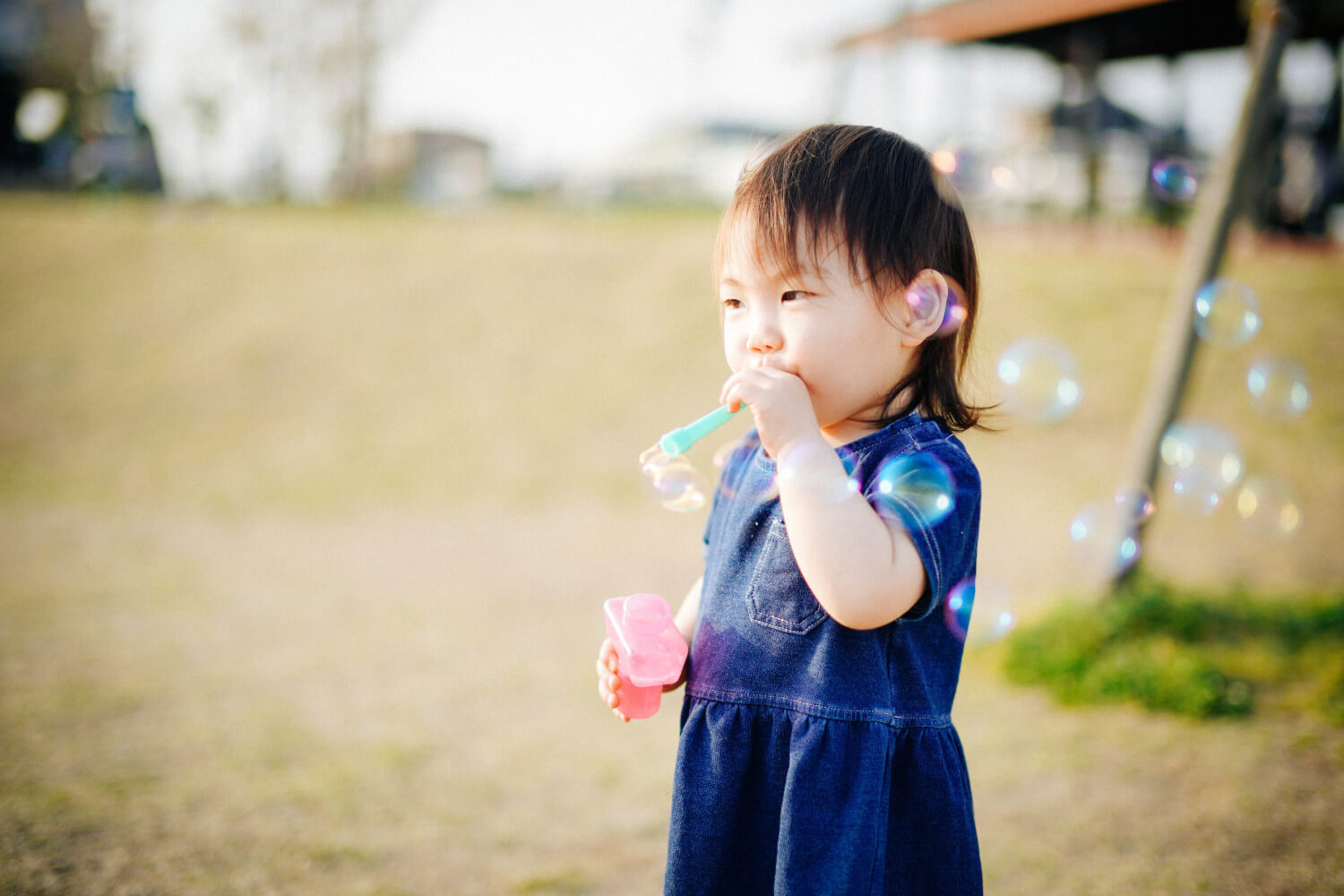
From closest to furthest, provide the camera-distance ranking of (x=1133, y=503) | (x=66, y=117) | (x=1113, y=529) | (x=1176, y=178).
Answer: (x=1176, y=178), (x=1133, y=503), (x=1113, y=529), (x=66, y=117)

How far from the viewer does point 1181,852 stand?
232 centimetres

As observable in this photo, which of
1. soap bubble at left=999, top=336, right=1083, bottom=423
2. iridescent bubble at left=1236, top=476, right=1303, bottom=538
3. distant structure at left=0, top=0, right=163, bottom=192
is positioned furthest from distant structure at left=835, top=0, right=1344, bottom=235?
distant structure at left=0, top=0, right=163, bottom=192

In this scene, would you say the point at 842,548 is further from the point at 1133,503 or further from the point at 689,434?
the point at 1133,503

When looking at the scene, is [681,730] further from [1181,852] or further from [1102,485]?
[1102,485]

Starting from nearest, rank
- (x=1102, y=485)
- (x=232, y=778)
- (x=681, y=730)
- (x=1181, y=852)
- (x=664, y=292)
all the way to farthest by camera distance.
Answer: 1. (x=681, y=730)
2. (x=1181, y=852)
3. (x=232, y=778)
4. (x=1102, y=485)
5. (x=664, y=292)

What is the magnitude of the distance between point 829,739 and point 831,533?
11.1 inches

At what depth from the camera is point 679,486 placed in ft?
5.05

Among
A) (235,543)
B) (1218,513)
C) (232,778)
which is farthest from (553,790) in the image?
(1218,513)

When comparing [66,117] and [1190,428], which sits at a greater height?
[66,117]

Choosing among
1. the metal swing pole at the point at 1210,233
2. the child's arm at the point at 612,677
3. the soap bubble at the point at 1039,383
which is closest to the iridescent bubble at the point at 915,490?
the child's arm at the point at 612,677

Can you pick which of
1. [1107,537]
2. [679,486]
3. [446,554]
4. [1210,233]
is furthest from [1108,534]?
[446,554]

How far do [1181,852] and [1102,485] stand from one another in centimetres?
471

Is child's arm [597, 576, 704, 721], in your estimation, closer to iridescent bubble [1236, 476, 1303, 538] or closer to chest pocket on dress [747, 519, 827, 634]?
chest pocket on dress [747, 519, 827, 634]

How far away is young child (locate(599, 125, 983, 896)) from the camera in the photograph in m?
1.07
